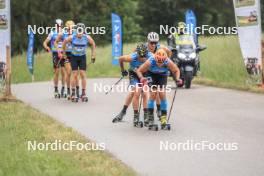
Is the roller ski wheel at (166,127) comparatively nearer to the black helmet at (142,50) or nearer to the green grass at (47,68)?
the black helmet at (142,50)

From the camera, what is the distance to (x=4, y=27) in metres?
16.7

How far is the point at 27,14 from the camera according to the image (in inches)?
2162

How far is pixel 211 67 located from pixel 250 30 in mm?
8768

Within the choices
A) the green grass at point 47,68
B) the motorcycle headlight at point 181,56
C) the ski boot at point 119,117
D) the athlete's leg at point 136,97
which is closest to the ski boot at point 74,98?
the ski boot at point 119,117

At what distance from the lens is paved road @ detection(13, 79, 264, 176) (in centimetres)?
869

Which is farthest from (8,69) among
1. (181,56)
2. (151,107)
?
(151,107)

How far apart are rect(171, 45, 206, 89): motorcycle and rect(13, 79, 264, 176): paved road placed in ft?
2.66

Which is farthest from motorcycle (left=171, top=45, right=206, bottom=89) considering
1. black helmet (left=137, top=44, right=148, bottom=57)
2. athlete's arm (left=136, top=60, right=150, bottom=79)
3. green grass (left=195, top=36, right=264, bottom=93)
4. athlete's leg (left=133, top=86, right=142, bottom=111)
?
athlete's arm (left=136, top=60, right=150, bottom=79)

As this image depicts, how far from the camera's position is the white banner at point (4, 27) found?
16.5 m

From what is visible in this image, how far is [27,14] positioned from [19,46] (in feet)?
9.35

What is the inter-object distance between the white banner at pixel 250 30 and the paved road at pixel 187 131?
3.18 ft

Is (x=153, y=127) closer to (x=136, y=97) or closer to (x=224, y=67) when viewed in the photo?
(x=136, y=97)

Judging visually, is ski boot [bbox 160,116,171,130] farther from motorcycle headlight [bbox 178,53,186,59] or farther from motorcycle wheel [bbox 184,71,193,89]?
motorcycle headlight [bbox 178,53,186,59]

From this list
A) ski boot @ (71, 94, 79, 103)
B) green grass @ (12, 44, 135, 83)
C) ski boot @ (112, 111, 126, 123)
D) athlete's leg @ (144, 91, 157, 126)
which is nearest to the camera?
athlete's leg @ (144, 91, 157, 126)
